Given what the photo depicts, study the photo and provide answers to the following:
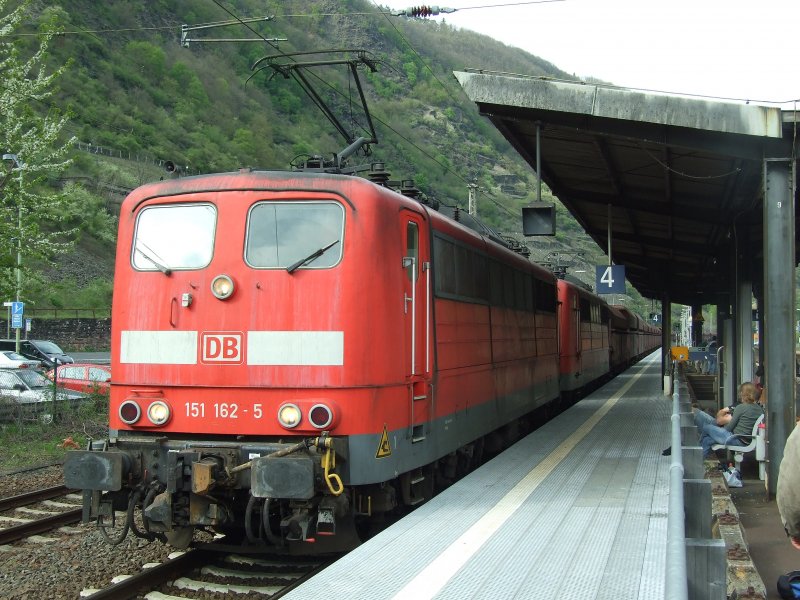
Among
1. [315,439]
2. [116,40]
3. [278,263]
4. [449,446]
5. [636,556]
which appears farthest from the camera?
[116,40]

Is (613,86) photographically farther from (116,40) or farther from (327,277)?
(116,40)

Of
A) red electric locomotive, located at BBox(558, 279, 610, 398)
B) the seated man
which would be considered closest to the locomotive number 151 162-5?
the seated man

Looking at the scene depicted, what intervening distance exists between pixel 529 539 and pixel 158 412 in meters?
3.18

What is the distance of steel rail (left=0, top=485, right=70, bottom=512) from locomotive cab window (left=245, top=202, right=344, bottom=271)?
5.36m

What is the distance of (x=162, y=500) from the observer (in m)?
7.11

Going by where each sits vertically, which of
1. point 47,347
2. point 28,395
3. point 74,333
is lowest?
point 28,395

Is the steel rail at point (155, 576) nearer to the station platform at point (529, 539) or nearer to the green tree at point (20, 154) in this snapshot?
the station platform at point (529, 539)

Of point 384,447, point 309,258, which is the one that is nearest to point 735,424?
point 384,447

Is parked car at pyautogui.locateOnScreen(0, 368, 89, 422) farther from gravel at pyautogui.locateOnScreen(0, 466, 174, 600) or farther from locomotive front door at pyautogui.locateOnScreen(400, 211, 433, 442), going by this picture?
locomotive front door at pyautogui.locateOnScreen(400, 211, 433, 442)

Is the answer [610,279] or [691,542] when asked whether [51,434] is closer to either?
[610,279]

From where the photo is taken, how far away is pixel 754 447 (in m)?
11.7

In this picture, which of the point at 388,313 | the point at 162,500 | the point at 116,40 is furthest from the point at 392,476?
the point at 116,40

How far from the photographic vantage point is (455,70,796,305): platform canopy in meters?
10.6

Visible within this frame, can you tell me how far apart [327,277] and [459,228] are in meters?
2.72
